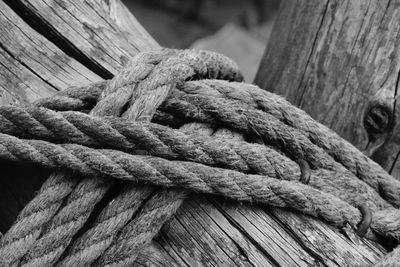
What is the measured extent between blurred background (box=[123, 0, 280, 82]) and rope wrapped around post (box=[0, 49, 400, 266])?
5.59m

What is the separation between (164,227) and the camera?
130 cm

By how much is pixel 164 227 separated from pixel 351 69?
77 centimetres

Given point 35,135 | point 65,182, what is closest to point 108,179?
point 65,182

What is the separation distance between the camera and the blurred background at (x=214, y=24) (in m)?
7.63

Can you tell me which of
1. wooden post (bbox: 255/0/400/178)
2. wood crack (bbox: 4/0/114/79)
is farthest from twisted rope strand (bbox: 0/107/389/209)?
wooden post (bbox: 255/0/400/178)

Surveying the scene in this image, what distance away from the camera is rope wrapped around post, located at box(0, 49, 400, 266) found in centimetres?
124

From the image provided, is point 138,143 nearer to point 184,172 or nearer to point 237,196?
point 184,172

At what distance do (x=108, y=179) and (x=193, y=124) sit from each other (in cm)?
25

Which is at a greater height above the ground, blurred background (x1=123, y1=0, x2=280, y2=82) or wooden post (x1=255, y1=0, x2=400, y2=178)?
blurred background (x1=123, y1=0, x2=280, y2=82)

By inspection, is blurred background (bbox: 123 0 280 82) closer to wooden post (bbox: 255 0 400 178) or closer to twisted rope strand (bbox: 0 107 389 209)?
wooden post (bbox: 255 0 400 178)

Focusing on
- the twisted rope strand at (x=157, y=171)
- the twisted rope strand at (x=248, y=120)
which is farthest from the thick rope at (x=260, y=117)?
the twisted rope strand at (x=157, y=171)

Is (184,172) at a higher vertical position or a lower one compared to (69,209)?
higher

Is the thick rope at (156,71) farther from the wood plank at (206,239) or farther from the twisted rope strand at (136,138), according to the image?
the wood plank at (206,239)

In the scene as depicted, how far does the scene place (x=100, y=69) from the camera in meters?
1.55
